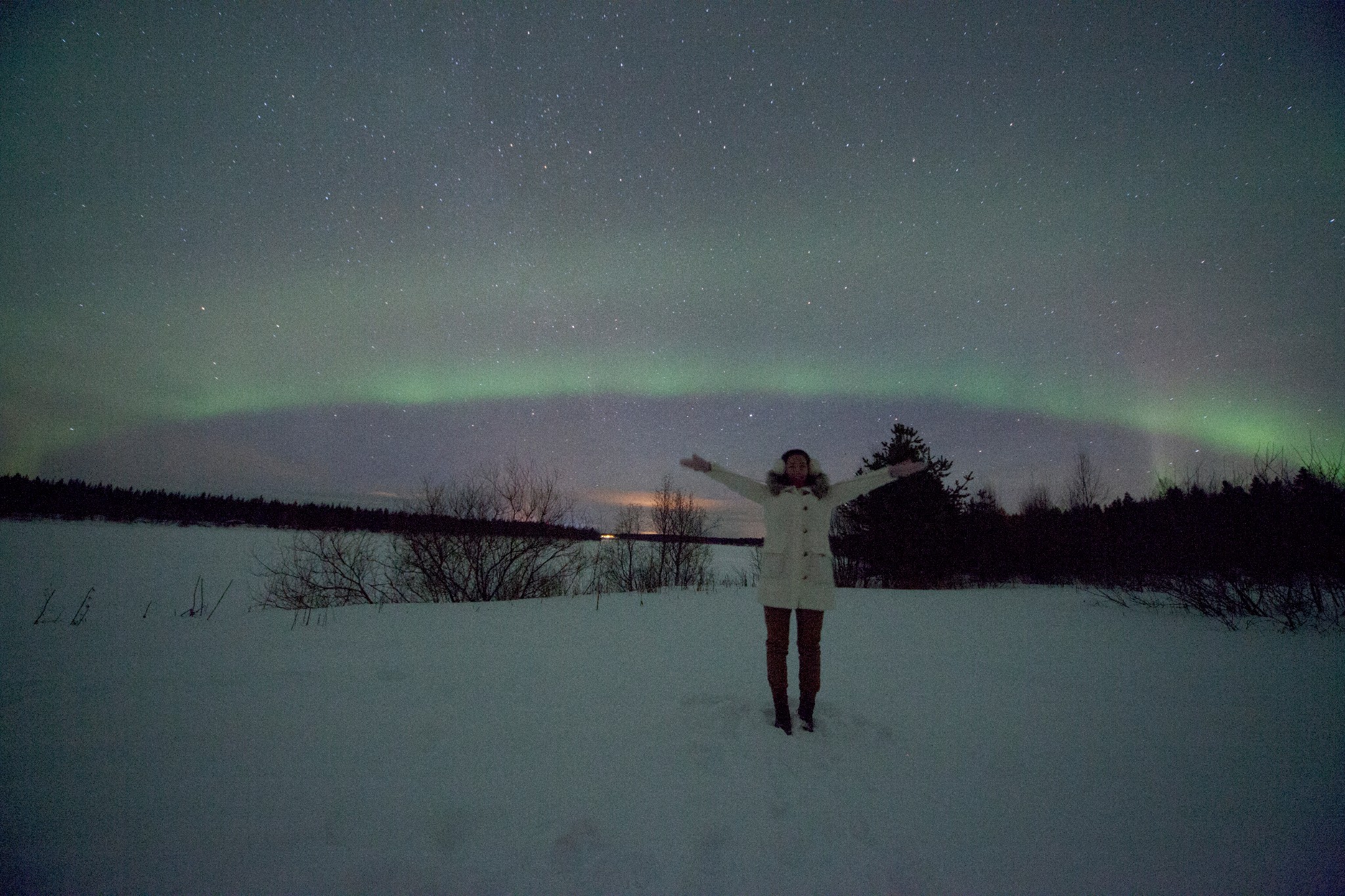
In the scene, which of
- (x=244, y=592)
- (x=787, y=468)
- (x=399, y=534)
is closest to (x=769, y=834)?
(x=787, y=468)

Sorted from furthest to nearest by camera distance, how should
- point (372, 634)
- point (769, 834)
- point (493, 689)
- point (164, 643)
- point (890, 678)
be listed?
1. point (372, 634)
2. point (164, 643)
3. point (890, 678)
4. point (493, 689)
5. point (769, 834)

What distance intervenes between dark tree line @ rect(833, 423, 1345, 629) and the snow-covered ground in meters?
2.61

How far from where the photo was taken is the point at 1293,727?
443cm

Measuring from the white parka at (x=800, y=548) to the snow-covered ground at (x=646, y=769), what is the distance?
4.32ft

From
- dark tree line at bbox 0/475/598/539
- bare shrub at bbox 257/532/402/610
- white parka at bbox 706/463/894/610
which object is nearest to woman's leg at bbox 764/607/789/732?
white parka at bbox 706/463/894/610

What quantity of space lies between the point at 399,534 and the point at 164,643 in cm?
1080

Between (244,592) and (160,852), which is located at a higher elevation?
(160,852)

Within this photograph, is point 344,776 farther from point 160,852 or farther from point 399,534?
point 399,534

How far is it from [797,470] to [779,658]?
1770mm

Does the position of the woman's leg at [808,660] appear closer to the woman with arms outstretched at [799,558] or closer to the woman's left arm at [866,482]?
the woman with arms outstretched at [799,558]

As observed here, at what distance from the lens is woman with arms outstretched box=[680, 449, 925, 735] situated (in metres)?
4.26

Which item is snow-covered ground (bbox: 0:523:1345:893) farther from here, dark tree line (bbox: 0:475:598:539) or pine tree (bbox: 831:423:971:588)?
dark tree line (bbox: 0:475:598:539)

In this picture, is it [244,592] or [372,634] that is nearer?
→ [372,634]

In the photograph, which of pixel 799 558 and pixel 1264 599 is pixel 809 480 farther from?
pixel 1264 599
